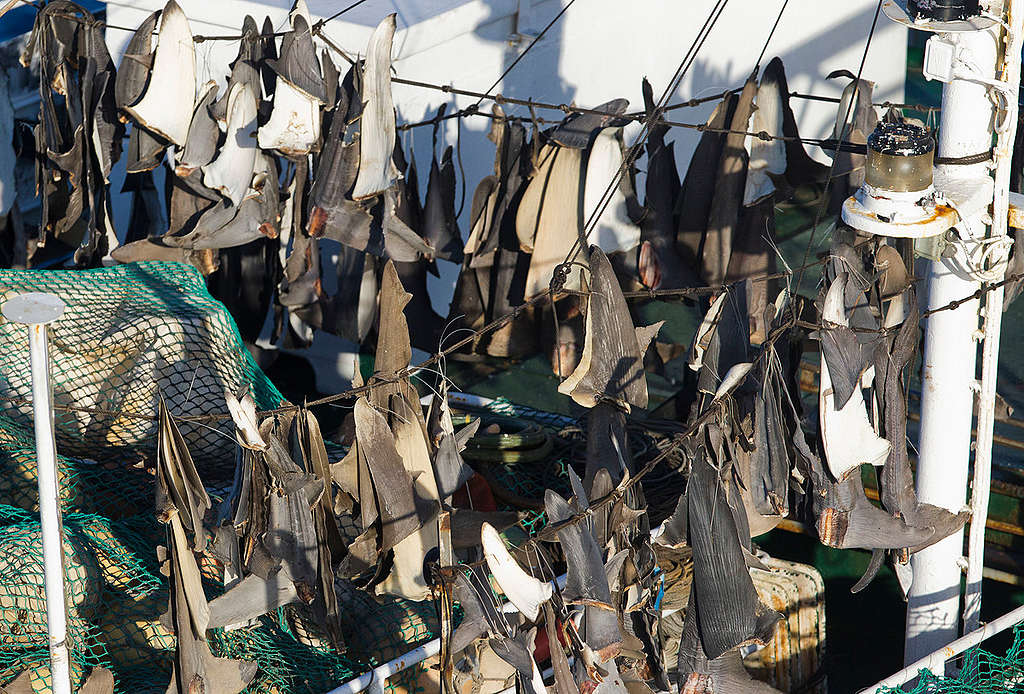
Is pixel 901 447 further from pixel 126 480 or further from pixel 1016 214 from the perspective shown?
pixel 126 480

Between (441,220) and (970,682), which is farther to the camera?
(441,220)

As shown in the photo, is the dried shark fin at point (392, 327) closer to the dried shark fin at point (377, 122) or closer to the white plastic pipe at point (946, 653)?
the dried shark fin at point (377, 122)

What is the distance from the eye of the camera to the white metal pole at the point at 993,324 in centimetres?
323

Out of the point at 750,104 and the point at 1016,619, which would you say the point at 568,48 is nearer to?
the point at 750,104

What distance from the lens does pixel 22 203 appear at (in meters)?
5.73

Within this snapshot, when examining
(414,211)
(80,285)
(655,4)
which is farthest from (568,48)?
(80,285)

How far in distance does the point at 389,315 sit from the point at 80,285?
6.71 ft

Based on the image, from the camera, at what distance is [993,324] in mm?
3469

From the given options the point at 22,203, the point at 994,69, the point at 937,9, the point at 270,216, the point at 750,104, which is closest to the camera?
the point at 937,9

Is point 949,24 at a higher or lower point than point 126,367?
higher

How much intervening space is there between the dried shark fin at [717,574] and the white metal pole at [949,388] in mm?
774

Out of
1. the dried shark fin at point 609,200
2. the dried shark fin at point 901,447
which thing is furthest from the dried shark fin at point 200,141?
the dried shark fin at point 901,447

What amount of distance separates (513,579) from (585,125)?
213 centimetres

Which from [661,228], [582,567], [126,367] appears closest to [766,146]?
[661,228]
